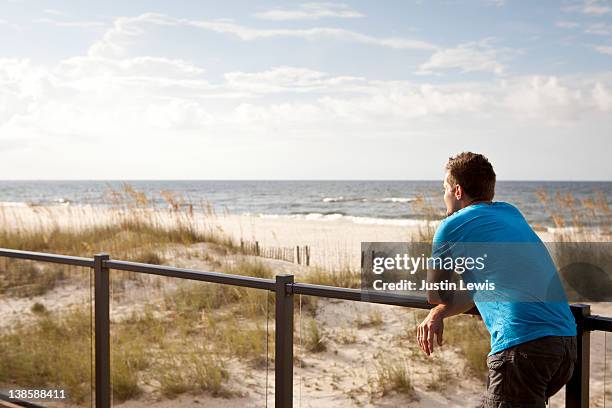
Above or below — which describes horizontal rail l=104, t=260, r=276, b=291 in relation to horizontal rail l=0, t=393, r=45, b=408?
above

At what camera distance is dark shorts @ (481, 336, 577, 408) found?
6.47ft

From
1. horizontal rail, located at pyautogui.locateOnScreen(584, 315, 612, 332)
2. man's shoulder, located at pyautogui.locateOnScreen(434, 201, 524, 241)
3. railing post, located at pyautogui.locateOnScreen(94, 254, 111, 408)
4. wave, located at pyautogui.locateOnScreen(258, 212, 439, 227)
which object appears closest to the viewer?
horizontal rail, located at pyautogui.locateOnScreen(584, 315, 612, 332)

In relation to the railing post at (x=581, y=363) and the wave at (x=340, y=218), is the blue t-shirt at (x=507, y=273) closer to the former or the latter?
the railing post at (x=581, y=363)

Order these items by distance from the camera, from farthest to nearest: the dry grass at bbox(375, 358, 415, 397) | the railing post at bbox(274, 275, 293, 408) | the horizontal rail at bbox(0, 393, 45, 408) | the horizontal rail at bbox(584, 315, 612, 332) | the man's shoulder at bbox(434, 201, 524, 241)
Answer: the dry grass at bbox(375, 358, 415, 397)
the horizontal rail at bbox(0, 393, 45, 408)
the railing post at bbox(274, 275, 293, 408)
the man's shoulder at bbox(434, 201, 524, 241)
the horizontal rail at bbox(584, 315, 612, 332)

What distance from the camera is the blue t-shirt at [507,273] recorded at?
2.00 metres

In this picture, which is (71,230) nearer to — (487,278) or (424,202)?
(424,202)

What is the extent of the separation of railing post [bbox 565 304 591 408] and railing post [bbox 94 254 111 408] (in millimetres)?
2295

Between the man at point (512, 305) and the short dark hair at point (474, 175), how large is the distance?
0.02 m

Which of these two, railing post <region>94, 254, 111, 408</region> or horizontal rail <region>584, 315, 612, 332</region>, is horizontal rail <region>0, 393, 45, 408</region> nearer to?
railing post <region>94, 254, 111, 408</region>

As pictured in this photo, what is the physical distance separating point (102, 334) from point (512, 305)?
2269 millimetres

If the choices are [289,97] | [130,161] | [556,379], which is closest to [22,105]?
[289,97]

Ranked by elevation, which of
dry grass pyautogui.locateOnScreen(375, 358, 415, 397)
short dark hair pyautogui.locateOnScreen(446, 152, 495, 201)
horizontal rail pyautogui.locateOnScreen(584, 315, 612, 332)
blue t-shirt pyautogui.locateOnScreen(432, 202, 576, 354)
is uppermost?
short dark hair pyautogui.locateOnScreen(446, 152, 495, 201)

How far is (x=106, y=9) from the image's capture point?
91.7 ft

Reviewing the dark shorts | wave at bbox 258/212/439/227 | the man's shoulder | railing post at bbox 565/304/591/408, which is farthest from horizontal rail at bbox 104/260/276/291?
wave at bbox 258/212/439/227
